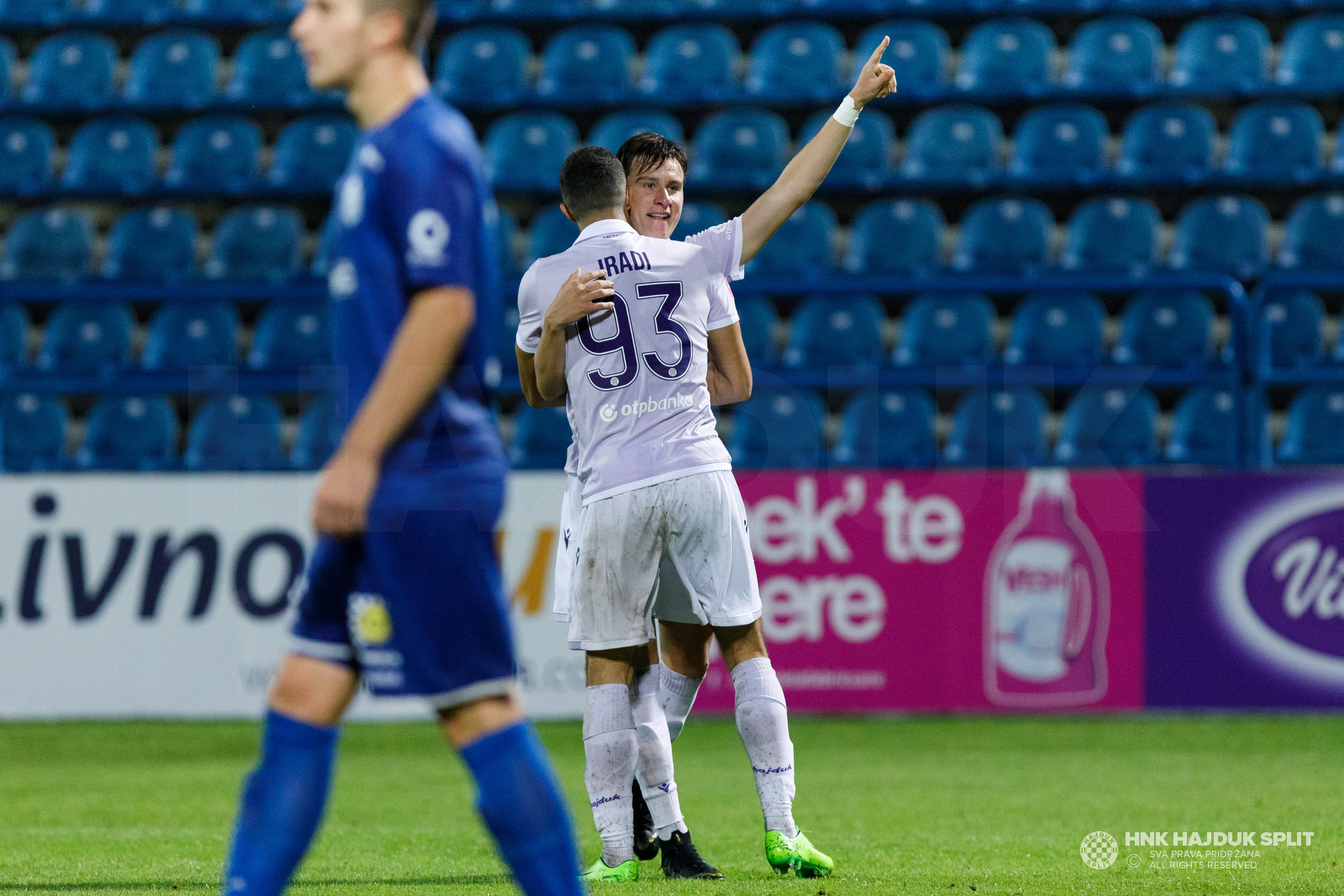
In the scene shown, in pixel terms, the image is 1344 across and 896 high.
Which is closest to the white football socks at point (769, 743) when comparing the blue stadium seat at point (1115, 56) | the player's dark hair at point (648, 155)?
the player's dark hair at point (648, 155)

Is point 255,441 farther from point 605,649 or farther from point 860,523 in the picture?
point 605,649

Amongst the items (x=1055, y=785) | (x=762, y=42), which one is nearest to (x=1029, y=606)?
(x=1055, y=785)

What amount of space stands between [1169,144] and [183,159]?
7662 mm

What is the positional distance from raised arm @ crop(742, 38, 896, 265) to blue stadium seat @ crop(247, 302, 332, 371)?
7.14m

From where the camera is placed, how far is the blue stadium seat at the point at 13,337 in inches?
444

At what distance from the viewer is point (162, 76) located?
13148 mm

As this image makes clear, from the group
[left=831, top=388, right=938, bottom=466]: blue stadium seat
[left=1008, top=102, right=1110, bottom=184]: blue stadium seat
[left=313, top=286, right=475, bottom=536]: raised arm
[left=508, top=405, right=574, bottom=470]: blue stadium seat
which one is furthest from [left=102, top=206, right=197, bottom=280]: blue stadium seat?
[left=313, top=286, right=475, bottom=536]: raised arm

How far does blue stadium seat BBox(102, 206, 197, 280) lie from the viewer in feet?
39.2

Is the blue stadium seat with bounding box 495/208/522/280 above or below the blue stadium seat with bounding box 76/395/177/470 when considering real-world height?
above

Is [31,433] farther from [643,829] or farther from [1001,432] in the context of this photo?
[643,829]

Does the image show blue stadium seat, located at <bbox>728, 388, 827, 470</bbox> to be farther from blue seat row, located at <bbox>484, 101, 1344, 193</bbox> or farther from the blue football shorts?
the blue football shorts

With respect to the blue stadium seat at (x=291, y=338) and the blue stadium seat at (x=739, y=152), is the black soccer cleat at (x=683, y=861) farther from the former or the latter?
the blue stadium seat at (x=739, y=152)

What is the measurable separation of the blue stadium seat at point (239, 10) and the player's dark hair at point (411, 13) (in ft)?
37.7

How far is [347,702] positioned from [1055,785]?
4467mm
